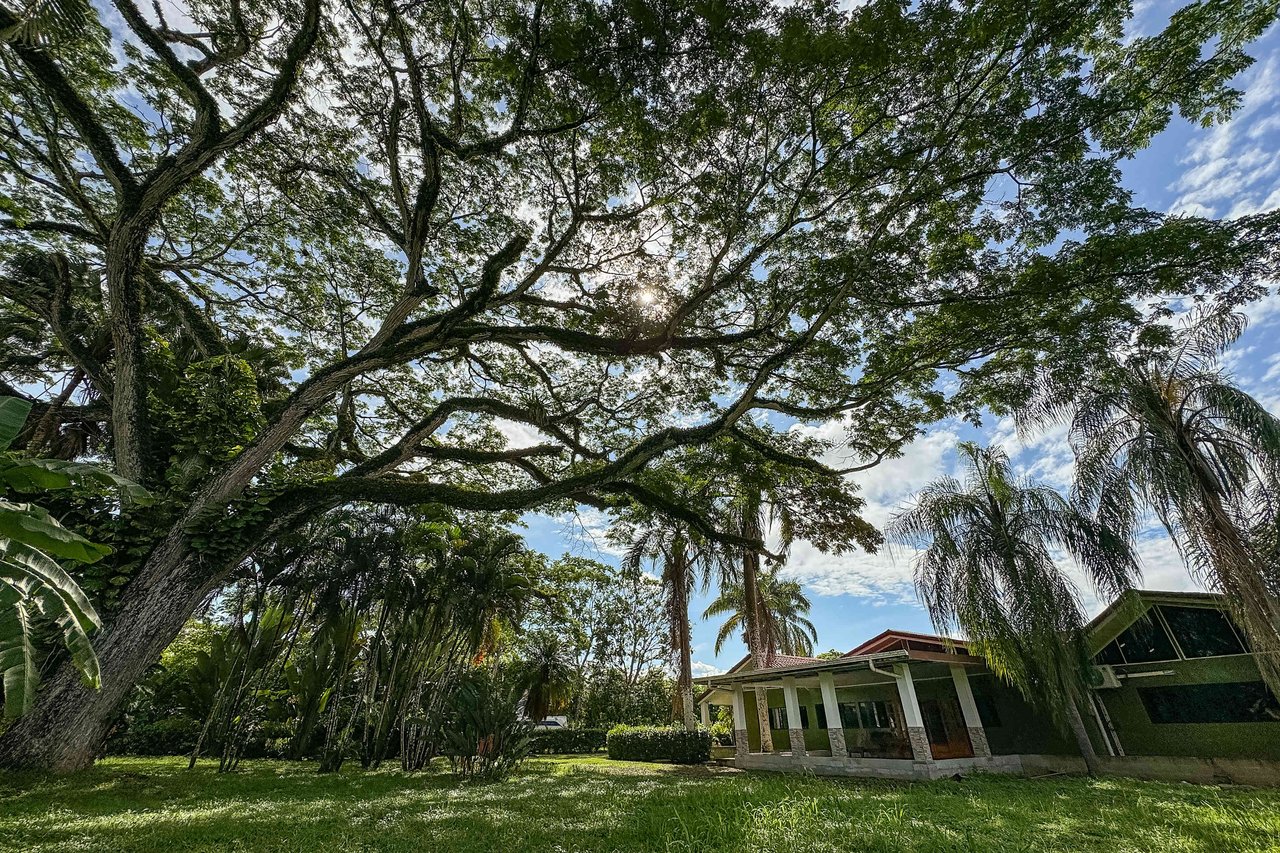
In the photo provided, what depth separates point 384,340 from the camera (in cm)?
943

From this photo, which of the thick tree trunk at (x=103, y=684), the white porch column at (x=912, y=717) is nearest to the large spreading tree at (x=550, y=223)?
the thick tree trunk at (x=103, y=684)

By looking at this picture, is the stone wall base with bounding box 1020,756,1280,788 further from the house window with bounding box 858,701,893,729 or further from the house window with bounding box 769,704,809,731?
the house window with bounding box 769,704,809,731

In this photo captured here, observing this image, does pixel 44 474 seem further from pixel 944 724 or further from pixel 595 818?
pixel 944 724

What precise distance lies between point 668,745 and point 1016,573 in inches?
493

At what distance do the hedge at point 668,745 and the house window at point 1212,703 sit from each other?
1265cm

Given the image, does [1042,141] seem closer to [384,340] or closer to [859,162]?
[859,162]

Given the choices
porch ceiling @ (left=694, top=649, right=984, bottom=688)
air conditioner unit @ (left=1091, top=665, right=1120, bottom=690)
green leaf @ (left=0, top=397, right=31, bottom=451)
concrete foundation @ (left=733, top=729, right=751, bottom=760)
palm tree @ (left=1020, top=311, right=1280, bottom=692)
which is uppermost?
palm tree @ (left=1020, top=311, right=1280, bottom=692)

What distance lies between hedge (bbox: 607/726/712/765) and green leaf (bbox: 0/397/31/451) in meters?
18.8

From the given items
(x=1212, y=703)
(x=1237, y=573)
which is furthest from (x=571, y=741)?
(x=1237, y=573)

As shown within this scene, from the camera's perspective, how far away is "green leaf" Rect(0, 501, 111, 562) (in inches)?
116

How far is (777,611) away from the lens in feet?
83.3

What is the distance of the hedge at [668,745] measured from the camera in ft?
57.3

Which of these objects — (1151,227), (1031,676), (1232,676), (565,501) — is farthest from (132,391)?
(1232,676)

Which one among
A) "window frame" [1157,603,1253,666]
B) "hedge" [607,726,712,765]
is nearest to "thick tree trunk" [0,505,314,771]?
"hedge" [607,726,712,765]
